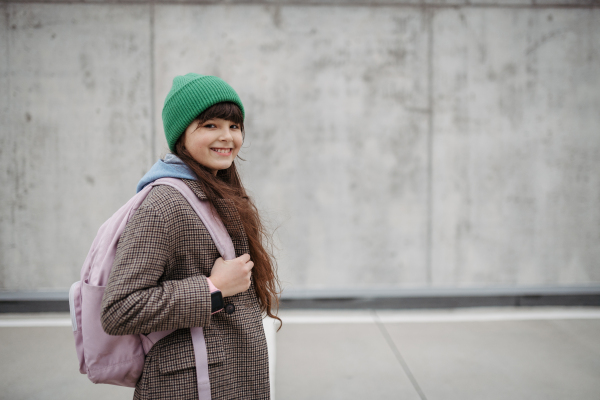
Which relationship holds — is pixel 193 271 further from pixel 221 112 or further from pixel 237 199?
pixel 221 112

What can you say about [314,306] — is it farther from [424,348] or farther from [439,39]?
[439,39]

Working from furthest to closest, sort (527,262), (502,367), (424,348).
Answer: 1. (527,262)
2. (424,348)
3. (502,367)

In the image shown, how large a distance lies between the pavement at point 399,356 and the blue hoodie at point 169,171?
1868 millimetres

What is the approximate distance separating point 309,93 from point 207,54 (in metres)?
1.15

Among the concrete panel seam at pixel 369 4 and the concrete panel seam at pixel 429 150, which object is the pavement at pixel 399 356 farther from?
the concrete panel seam at pixel 369 4

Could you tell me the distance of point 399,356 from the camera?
3.06 meters

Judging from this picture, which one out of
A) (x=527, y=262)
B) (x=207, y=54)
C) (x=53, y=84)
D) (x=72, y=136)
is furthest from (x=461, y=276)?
(x=53, y=84)

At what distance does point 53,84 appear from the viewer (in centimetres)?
403

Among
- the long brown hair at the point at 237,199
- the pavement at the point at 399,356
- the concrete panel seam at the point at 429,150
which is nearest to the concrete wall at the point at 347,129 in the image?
the concrete panel seam at the point at 429,150

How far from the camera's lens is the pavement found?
8.50 ft

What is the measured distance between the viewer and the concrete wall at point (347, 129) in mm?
4035

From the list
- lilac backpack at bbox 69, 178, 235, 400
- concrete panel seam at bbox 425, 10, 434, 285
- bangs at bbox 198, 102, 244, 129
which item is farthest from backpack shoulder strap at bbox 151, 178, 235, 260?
concrete panel seam at bbox 425, 10, 434, 285

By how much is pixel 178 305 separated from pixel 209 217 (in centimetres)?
29

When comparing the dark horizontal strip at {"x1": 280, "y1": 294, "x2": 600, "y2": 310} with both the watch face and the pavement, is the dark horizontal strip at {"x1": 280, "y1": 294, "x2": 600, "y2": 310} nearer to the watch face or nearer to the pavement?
the pavement
